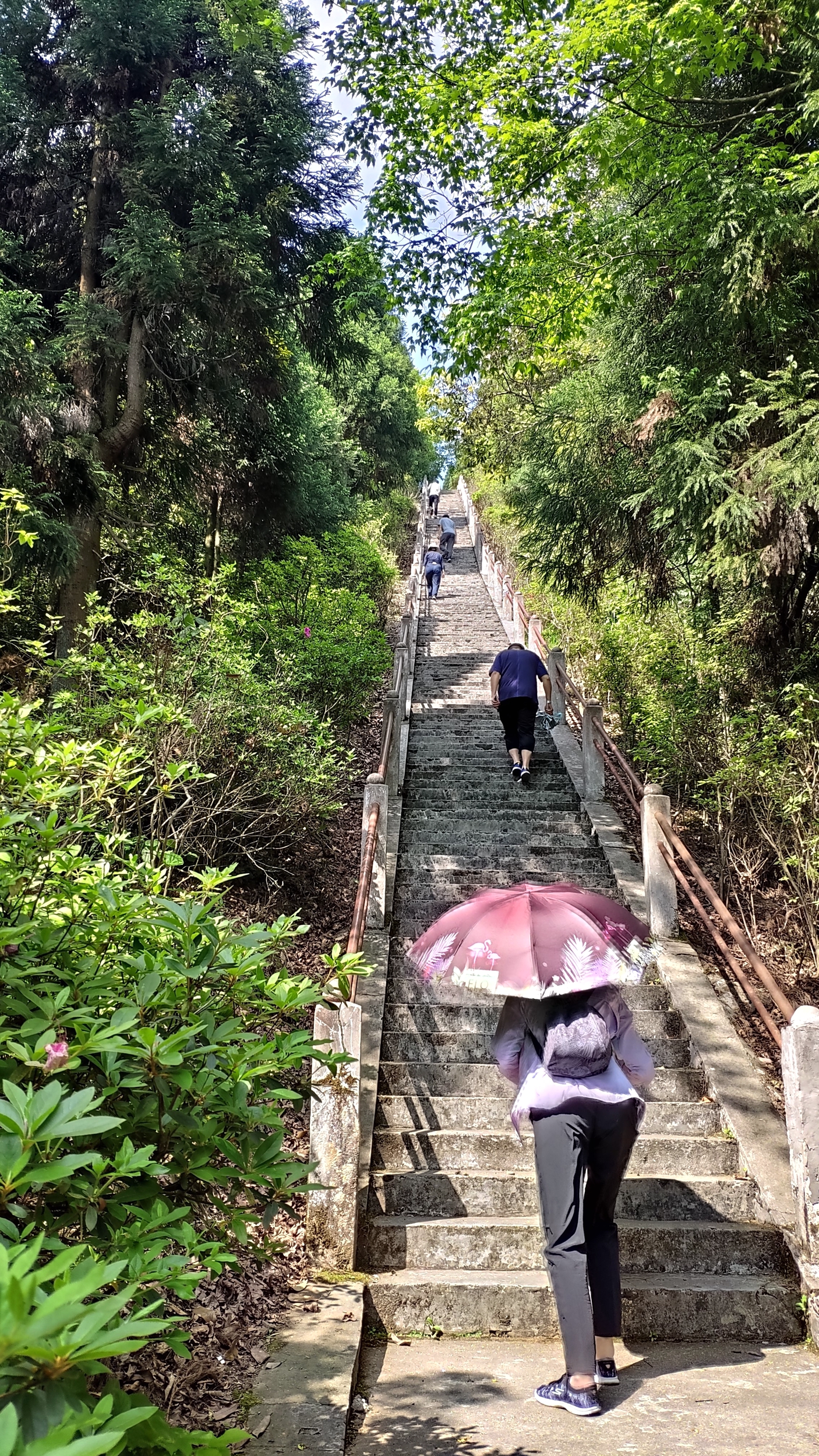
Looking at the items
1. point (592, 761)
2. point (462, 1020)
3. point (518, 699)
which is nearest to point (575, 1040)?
point (462, 1020)

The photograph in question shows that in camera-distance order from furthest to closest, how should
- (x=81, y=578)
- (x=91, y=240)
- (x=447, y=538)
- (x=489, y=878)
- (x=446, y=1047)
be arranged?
(x=447, y=538), (x=91, y=240), (x=81, y=578), (x=489, y=878), (x=446, y=1047)

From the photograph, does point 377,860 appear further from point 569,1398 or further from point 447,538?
point 447,538

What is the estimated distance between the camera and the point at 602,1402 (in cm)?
337

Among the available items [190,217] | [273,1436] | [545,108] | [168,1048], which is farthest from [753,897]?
[190,217]

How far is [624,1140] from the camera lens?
11.2ft

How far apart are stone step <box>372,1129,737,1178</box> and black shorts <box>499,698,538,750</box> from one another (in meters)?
5.71

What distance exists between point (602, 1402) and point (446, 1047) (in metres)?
2.62

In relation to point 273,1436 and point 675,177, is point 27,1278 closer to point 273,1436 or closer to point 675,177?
point 273,1436

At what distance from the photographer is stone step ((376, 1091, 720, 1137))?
5176 mm

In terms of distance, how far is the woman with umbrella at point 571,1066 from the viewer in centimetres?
329

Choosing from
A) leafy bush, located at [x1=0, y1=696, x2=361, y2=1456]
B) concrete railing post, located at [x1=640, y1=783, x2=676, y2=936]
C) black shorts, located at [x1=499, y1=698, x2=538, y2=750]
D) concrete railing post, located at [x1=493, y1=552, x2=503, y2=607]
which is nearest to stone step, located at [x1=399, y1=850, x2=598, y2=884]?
concrete railing post, located at [x1=640, y1=783, x2=676, y2=936]

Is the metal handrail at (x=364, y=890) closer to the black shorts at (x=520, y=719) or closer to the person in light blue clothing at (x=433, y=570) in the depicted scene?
the black shorts at (x=520, y=719)

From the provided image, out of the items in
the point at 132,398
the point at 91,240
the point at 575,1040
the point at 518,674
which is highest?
the point at 91,240

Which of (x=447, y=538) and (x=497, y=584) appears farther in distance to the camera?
(x=447, y=538)
